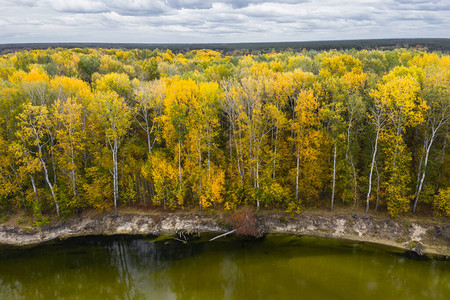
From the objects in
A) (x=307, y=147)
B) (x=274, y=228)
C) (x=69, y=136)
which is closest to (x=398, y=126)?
(x=307, y=147)

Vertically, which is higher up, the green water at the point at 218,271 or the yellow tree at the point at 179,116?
the yellow tree at the point at 179,116

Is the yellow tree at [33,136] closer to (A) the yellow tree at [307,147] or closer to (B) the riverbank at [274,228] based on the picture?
(B) the riverbank at [274,228]

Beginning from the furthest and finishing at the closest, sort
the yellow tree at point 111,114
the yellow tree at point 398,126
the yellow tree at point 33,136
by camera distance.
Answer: the yellow tree at point 111,114 → the yellow tree at point 33,136 → the yellow tree at point 398,126

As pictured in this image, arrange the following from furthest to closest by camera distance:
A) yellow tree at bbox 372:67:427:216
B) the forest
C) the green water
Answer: the forest → yellow tree at bbox 372:67:427:216 → the green water

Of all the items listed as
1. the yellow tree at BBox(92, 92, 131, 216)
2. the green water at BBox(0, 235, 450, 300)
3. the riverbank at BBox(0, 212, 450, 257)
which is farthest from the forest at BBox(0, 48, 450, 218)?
the green water at BBox(0, 235, 450, 300)

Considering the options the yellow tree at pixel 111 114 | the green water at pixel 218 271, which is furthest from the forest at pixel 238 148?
the green water at pixel 218 271

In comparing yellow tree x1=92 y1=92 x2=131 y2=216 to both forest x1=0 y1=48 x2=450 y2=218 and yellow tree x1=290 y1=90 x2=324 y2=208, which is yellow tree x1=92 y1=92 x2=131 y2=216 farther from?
yellow tree x1=290 y1=90 x2=324 y2=208

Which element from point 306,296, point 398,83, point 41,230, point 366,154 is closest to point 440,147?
point 366,154
